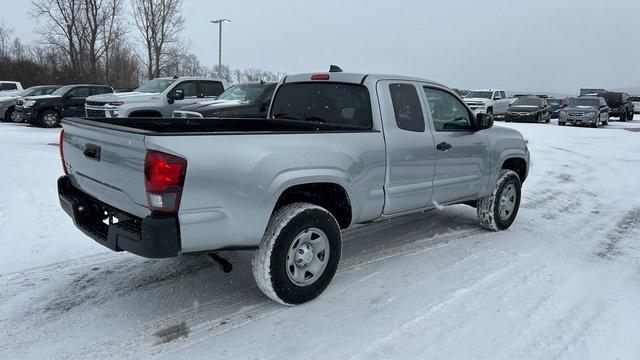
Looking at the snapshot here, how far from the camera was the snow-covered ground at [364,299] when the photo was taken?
10.3 ft

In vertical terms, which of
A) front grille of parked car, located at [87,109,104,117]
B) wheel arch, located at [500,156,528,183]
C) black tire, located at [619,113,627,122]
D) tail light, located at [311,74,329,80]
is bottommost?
black tire, located at [619,113,627,122]

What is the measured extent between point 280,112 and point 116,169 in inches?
87.4

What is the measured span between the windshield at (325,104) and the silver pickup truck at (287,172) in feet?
0.04

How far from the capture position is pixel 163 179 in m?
2.91

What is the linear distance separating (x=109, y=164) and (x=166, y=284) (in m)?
1.28

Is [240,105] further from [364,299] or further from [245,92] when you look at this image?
[364,299]

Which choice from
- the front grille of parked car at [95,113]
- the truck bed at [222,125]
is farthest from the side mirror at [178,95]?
the truck bed at [222,125]

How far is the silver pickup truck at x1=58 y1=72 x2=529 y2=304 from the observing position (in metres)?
3.00

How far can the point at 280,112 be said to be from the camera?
16.8ft

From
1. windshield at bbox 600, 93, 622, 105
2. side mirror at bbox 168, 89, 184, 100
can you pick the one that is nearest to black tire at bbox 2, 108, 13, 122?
side mirror at bbox 168, 89, 184, 100

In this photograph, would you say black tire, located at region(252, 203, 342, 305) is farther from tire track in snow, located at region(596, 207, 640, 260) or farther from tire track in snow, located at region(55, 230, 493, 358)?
tire track in snow, located at region(596, 207, 640, 260)

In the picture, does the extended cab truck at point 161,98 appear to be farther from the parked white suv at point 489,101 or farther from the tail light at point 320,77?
the parked white suv at point 489,101

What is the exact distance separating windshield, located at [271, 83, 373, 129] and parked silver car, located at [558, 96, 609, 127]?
23637mm

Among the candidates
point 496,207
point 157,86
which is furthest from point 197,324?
point 157,86
